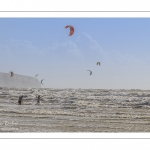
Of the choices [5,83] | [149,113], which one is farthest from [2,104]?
[149,113]

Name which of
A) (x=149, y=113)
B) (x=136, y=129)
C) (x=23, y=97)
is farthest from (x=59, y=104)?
(x=136, y=129)

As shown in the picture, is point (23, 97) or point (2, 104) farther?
point (23, 97)

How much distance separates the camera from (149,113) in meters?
11.4
